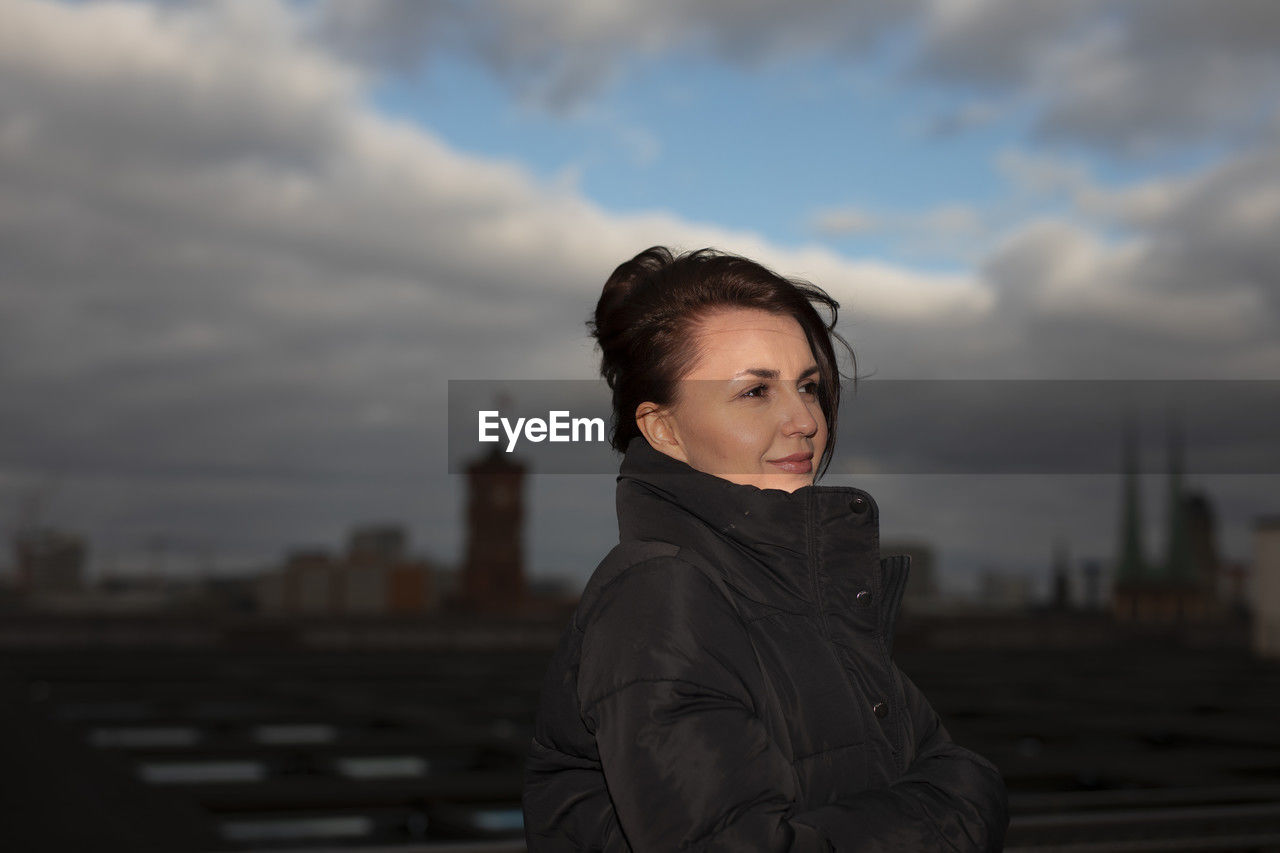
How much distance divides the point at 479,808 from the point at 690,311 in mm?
9092

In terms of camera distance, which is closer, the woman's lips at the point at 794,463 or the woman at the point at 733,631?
the woman at the point at 733,631

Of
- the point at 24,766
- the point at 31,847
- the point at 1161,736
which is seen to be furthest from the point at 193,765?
the point at 1161,736

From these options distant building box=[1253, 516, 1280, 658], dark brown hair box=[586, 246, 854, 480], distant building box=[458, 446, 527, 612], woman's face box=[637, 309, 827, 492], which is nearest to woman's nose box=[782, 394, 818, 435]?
woman's face box=[637, 309, 827, 492]

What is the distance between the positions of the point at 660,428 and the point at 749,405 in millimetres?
167

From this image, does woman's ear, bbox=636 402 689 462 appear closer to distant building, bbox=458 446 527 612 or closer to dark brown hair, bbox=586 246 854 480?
dark brown hair, bbox=586 246 854 480

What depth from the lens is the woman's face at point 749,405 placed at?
1.98 meters

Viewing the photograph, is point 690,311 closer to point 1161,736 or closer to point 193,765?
point 193,765

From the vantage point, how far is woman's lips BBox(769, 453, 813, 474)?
1988mm

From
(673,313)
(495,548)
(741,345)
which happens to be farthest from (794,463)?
(495,548)

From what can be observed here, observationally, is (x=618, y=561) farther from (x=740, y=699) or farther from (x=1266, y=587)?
(x=1266, y=587)

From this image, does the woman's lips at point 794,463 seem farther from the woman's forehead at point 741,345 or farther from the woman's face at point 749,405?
the woman's forehead at point 741,345

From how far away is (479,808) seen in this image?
1037 cm

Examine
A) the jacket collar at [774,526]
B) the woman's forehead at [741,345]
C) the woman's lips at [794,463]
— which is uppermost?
the woman's forehead at [741,345]
